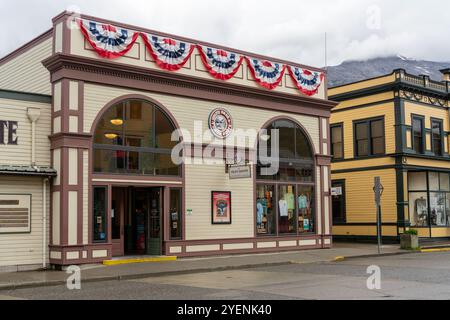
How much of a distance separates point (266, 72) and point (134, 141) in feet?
22.7

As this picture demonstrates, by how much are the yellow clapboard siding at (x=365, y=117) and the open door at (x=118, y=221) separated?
1563cm

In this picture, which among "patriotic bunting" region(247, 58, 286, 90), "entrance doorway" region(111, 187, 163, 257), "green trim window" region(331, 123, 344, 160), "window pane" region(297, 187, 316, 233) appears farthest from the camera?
"green trim window" region(331, 123, 344, 160)

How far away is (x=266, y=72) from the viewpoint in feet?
80.7

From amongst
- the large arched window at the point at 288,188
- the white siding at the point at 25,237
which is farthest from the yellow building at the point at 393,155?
the white siding at the point at 25,237

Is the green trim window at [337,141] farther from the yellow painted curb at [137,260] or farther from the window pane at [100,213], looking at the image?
the window pane at [100,213]

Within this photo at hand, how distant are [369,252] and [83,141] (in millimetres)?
12566

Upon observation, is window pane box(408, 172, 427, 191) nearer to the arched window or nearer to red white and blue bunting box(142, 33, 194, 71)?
the arched window

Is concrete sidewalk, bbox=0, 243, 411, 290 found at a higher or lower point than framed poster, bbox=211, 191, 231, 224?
lower

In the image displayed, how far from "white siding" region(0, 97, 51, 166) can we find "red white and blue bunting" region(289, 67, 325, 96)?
10818mm

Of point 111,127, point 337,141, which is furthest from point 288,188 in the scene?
point 337,141

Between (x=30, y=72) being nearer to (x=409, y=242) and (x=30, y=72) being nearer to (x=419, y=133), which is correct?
(x=409, y=242)

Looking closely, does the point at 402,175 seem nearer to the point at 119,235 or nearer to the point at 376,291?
the point at 119,235

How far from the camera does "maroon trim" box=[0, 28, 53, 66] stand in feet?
66.7

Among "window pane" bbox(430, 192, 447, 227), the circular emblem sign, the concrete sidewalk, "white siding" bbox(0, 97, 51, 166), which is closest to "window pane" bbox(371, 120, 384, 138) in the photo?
"window pane" bbox(430, 192, 447, 227)
